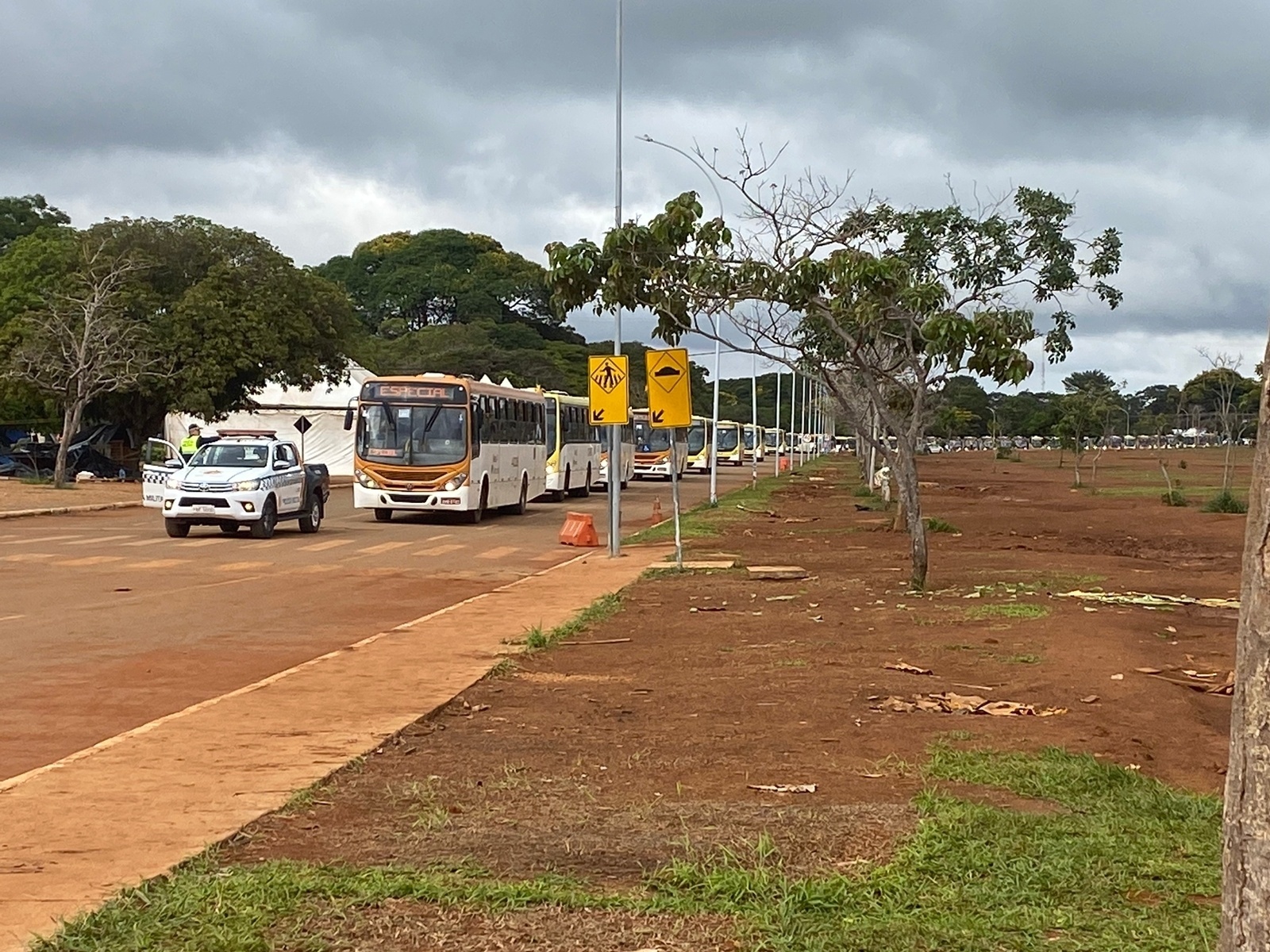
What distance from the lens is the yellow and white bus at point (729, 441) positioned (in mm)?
82562

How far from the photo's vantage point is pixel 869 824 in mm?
6188

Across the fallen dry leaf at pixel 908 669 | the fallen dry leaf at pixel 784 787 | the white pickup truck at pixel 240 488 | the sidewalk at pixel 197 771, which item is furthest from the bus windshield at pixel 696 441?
the fallen dry leaf at pixel 784 787

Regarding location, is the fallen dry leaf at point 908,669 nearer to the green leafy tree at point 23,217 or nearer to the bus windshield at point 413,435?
the bus windshield at point 413,435

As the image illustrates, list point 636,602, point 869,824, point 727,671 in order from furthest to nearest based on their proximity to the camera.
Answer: point 636,602, point 727,671, point 869,824

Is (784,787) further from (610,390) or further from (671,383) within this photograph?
(610,390)

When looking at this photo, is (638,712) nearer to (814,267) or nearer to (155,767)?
(155,767)

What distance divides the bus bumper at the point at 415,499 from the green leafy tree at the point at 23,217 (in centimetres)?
4402

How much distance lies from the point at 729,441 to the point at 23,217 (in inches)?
1518

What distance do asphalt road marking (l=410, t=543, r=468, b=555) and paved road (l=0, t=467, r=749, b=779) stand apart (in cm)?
5

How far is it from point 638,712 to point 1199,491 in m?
42.4

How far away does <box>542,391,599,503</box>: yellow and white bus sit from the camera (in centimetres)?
4203

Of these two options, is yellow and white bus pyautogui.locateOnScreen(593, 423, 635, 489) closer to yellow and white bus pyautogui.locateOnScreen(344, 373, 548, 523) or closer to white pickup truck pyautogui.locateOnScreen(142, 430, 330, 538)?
yellow and white bus pyautogui.locateOnScreen(344, 373, 548, 523)

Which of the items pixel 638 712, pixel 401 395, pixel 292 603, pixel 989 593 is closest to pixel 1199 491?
pixel 401 395

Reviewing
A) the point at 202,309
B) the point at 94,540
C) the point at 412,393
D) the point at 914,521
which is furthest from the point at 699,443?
the point at 914,521
